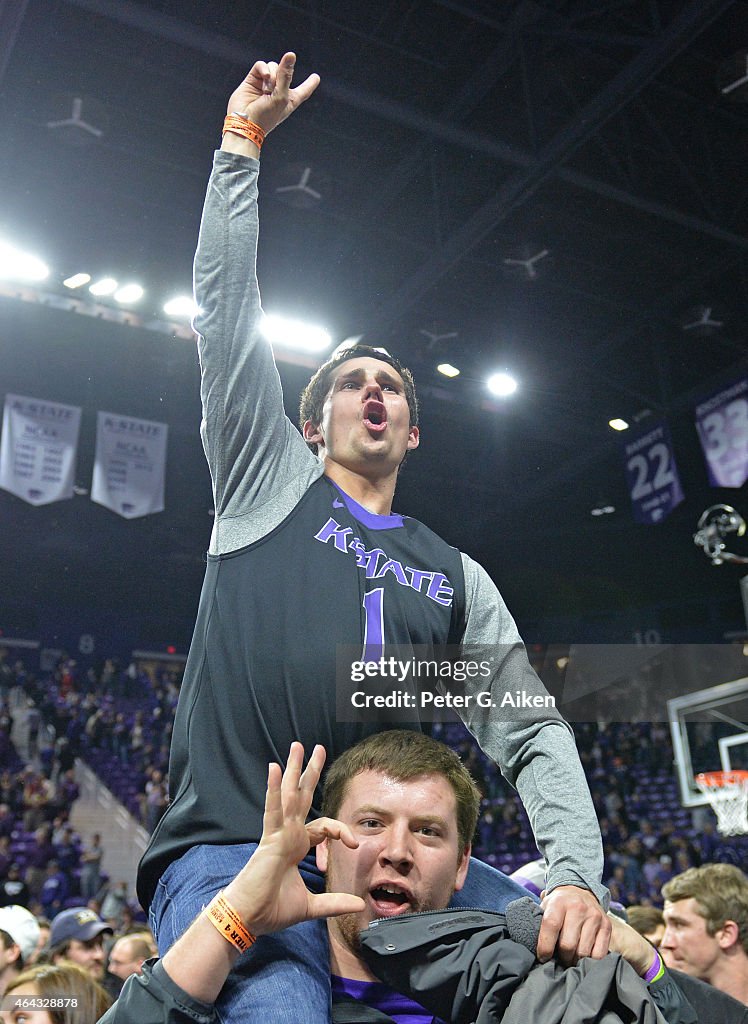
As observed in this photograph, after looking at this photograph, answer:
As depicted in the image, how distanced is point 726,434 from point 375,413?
7637mm

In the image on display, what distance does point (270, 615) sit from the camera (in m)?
1.76

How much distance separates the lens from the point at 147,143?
26.6 feet

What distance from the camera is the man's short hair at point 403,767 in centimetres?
166

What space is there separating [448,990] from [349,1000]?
230 mm

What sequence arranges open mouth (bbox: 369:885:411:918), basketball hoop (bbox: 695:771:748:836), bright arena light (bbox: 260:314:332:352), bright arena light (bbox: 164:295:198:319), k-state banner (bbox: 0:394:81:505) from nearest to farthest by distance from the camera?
1. open mouth (bbox: 369:885:411:918)
2. basketball hoop (bbox: 695:771:748:836)
3. k-state banner (bbox: 0:394:81:505)
4. bright arena light (bbox: 164:295:198:319)
5. bright arena light (bbox: 260:314:332:352)

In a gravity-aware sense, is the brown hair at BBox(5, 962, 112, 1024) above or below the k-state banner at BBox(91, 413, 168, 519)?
below

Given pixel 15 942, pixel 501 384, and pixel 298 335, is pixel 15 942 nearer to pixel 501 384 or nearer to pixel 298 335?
pixel 298 335

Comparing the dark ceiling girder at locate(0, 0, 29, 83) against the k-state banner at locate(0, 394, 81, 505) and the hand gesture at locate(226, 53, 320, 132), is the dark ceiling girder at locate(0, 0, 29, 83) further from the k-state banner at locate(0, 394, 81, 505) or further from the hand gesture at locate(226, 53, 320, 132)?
the hand gesture at locate(226, 53, 320, 132)

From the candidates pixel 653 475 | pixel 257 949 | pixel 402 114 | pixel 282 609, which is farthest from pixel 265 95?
pixel 653 475

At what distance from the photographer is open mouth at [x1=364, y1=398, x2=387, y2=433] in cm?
201

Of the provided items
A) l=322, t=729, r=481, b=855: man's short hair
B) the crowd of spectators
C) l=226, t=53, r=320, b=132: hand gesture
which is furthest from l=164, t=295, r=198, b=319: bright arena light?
l=322, t=729, r=481, b=855: man's short hair

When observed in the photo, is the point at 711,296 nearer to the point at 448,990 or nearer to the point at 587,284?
the point at 587,284

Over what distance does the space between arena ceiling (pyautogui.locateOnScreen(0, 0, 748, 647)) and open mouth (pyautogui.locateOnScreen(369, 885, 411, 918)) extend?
6396mm

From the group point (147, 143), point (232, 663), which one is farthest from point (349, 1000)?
point (147, 143)
